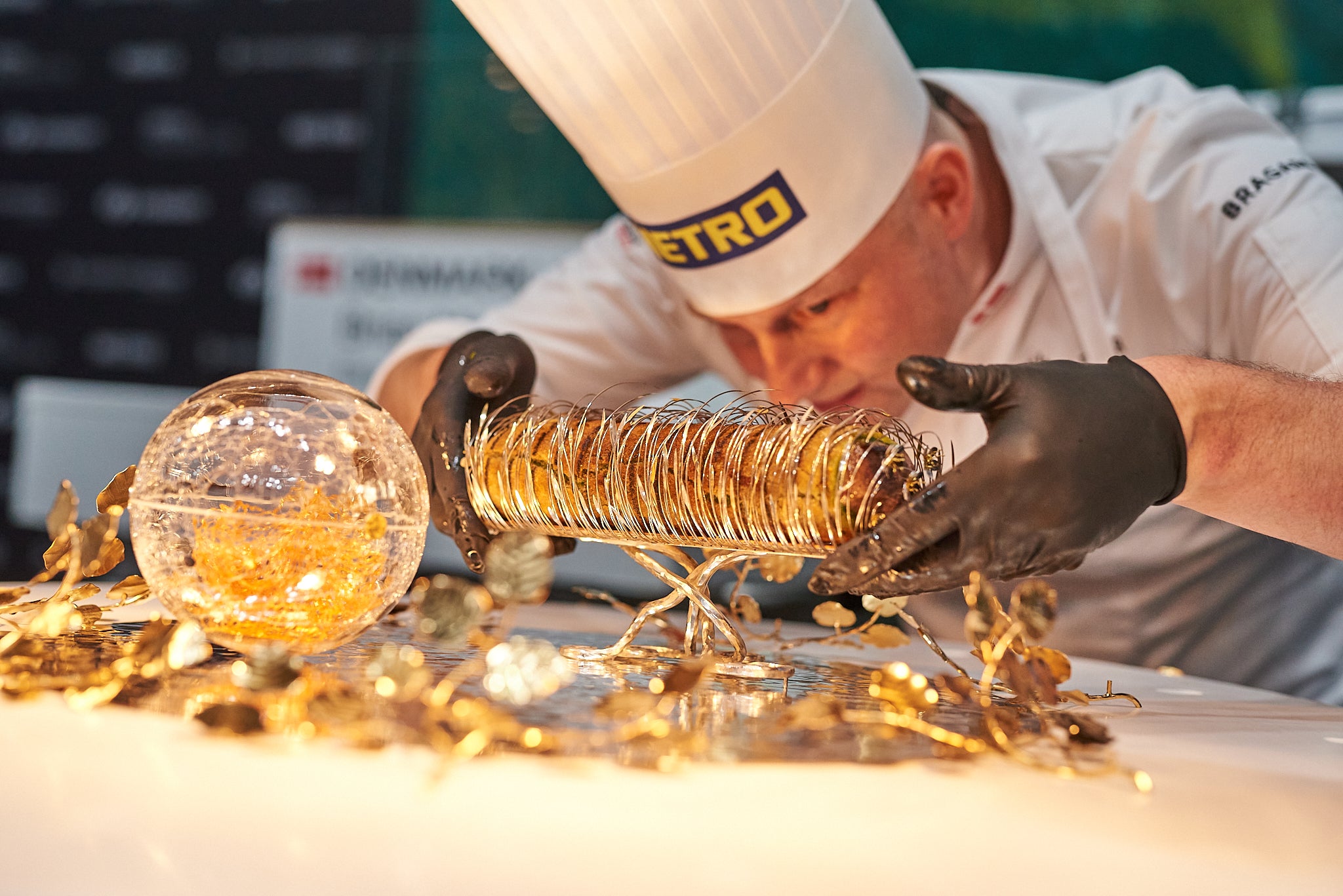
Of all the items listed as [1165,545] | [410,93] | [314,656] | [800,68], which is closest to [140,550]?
[314,656]

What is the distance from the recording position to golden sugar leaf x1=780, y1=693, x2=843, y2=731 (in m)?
0.47

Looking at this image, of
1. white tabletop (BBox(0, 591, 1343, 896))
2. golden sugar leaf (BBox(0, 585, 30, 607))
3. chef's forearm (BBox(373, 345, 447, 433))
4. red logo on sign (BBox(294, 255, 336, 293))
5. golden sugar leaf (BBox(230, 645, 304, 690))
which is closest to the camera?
white tabletop (BBox(0, 591, 1343, 896))

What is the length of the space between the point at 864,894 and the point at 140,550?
1.40ft

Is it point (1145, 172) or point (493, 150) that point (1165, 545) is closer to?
point (1145, 172)

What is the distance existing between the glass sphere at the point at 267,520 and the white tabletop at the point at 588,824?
Result: 0.09 meters

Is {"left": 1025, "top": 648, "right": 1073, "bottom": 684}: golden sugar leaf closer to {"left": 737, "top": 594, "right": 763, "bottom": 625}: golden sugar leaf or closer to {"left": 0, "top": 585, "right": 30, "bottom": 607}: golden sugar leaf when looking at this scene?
{"left": 737, "top": 594, "right": 763, "bottom": 625}: golden sugar leaf

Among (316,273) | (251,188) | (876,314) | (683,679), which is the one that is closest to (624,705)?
(683,679)

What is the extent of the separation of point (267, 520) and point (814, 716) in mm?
300

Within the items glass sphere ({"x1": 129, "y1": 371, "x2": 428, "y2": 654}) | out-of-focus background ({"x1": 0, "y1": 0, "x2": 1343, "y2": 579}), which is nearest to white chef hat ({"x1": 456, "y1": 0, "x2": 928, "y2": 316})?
glass sphere ({"x1": 129, "y1": 371, "x2": 428, "y2": 654})

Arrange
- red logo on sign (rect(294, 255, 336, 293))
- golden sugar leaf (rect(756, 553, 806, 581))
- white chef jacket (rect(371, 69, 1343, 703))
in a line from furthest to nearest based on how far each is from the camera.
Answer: red logo on sign (rect(294, 255, 336, 293)) → white chef jacket (rect(371, 69, 1343, 703)) → golden sugar leaf (rect(756, 553, 806, 581))

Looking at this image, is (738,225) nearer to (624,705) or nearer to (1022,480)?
(1022,480)

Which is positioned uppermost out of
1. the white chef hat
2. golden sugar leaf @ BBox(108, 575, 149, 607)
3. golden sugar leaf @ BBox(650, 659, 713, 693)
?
the white chef hat

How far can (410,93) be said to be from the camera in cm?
226

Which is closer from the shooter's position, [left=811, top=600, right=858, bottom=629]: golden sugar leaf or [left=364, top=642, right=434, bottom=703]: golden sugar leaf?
[left=364, top=642, right=434, bottom=703]: golden sugar leaf
